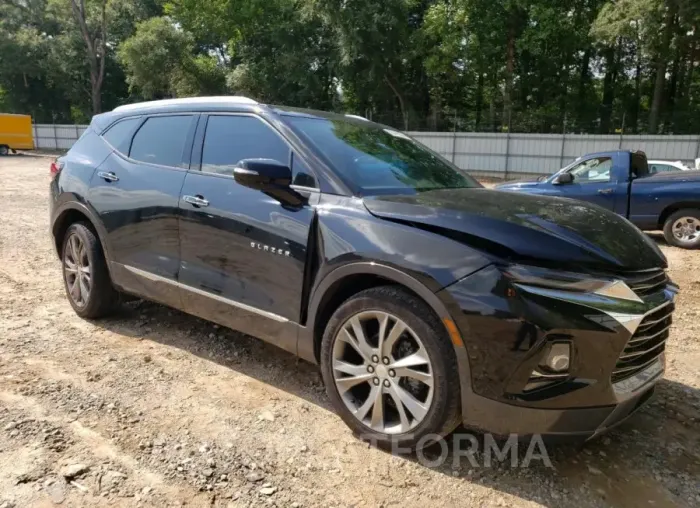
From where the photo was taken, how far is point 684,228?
26.9ft

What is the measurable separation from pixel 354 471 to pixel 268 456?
1.43ft

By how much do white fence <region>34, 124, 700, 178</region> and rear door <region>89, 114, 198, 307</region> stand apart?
69.0 ft

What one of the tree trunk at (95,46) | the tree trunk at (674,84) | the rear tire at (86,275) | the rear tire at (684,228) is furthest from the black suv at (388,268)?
the tree trunk at (95,46)

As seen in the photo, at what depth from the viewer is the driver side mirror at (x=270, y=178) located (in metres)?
2.90

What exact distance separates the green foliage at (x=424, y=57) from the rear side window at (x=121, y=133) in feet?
74.4

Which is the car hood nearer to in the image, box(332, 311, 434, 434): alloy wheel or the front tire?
the front tire

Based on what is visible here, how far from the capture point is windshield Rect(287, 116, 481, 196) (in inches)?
120

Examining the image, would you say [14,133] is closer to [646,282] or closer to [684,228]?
[684,228]

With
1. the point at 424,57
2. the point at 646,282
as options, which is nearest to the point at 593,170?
the point at 646,282

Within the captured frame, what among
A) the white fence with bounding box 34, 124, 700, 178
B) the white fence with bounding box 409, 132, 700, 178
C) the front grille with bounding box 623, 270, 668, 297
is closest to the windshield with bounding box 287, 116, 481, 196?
the front grille with bounding box 623, 270, 668, 297

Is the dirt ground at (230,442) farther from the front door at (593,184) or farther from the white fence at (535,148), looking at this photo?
the white fence at (535,148)

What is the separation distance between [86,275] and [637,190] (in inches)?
311

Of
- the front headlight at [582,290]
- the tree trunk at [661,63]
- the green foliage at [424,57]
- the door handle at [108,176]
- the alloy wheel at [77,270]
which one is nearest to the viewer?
the front headlight at [582,290]

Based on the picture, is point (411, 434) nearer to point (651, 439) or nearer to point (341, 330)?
point (341, 330)
